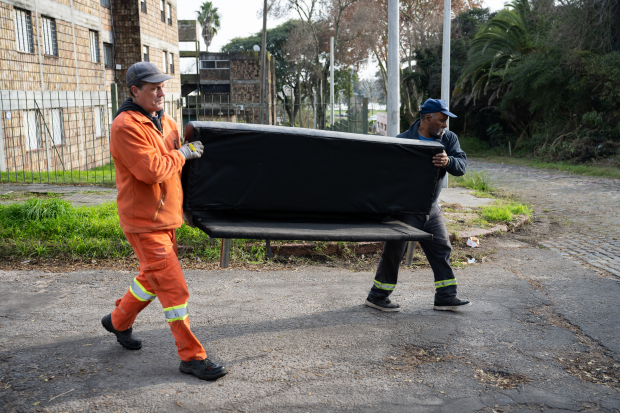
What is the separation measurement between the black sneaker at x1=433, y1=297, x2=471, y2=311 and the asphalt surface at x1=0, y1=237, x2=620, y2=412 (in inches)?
2.3

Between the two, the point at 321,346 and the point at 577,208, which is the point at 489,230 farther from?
the point at 321,346

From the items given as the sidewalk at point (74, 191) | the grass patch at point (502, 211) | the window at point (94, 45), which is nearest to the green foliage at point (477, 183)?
the grass patch at point (502, 211)

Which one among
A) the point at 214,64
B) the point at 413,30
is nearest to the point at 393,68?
the point at 413,30

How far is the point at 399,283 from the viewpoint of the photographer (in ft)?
19.5

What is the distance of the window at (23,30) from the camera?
15.8 meters

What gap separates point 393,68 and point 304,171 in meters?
5.43

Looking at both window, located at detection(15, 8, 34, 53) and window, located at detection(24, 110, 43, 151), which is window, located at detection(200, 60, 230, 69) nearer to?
window, located at detection(15, 8, 34, 53)

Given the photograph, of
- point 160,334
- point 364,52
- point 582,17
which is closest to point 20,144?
point 160,334

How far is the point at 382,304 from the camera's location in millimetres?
5020

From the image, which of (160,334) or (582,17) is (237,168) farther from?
(582,17)

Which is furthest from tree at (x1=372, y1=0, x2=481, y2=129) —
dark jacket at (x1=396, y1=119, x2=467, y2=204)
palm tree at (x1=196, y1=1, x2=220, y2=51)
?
palm tree at (x1=196, y1=1, x2=220, y2=51)

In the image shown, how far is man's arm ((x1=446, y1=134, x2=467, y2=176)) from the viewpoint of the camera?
4.70 m

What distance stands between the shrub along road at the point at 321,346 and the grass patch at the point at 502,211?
2637 millimetres

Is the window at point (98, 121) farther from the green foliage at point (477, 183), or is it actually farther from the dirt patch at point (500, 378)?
the dirt patch at point (500, 378)
